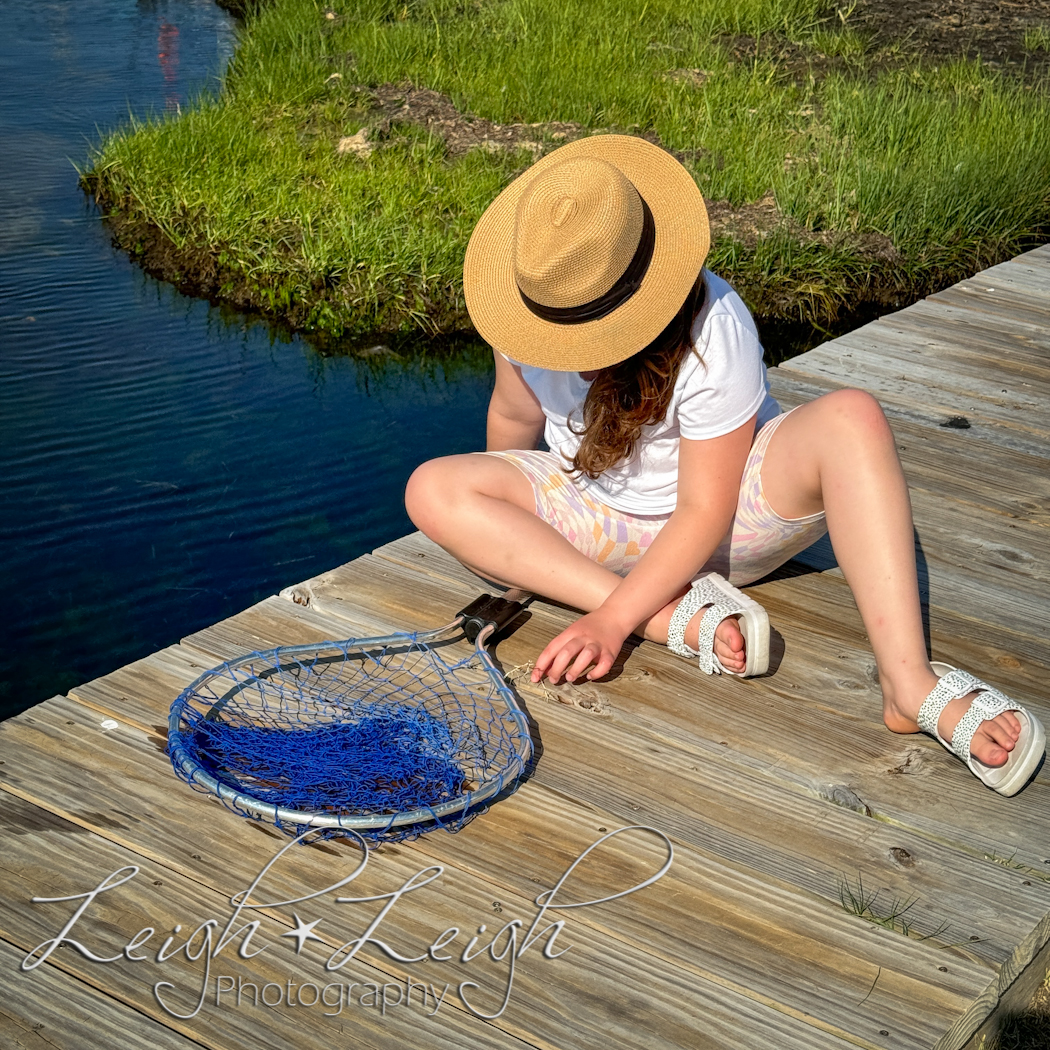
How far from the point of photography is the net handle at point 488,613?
221cm

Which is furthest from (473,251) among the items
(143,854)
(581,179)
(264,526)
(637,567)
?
(264,526)

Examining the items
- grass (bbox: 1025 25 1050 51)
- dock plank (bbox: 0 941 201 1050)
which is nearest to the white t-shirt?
dock plank (bbox: 0 941 201 1050)

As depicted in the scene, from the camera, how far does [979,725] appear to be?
6.32 ft

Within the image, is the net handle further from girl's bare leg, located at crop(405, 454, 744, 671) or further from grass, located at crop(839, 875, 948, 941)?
grass, located at crop(839, 875, 948, 941)

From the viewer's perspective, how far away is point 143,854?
1714 millimetres

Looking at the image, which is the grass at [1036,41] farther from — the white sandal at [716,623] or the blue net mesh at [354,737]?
the blue net mesh at [354,737]

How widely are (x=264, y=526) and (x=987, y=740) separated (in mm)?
2546

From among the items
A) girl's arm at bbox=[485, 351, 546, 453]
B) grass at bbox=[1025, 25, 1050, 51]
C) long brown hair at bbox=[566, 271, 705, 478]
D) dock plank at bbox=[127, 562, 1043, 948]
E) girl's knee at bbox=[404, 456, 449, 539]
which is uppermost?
grass at bbox=[1025, 25, 1050, 51]

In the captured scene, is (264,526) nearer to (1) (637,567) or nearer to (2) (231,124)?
(1) (637,567)

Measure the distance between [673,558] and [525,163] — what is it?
177 inches

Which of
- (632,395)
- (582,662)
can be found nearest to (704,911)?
(582,662)

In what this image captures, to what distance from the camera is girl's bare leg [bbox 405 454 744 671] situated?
7.45 feet

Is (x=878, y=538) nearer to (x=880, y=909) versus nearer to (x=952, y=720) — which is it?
(x=952, y=720)

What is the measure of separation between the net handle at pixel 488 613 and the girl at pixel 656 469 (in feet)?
0.16
